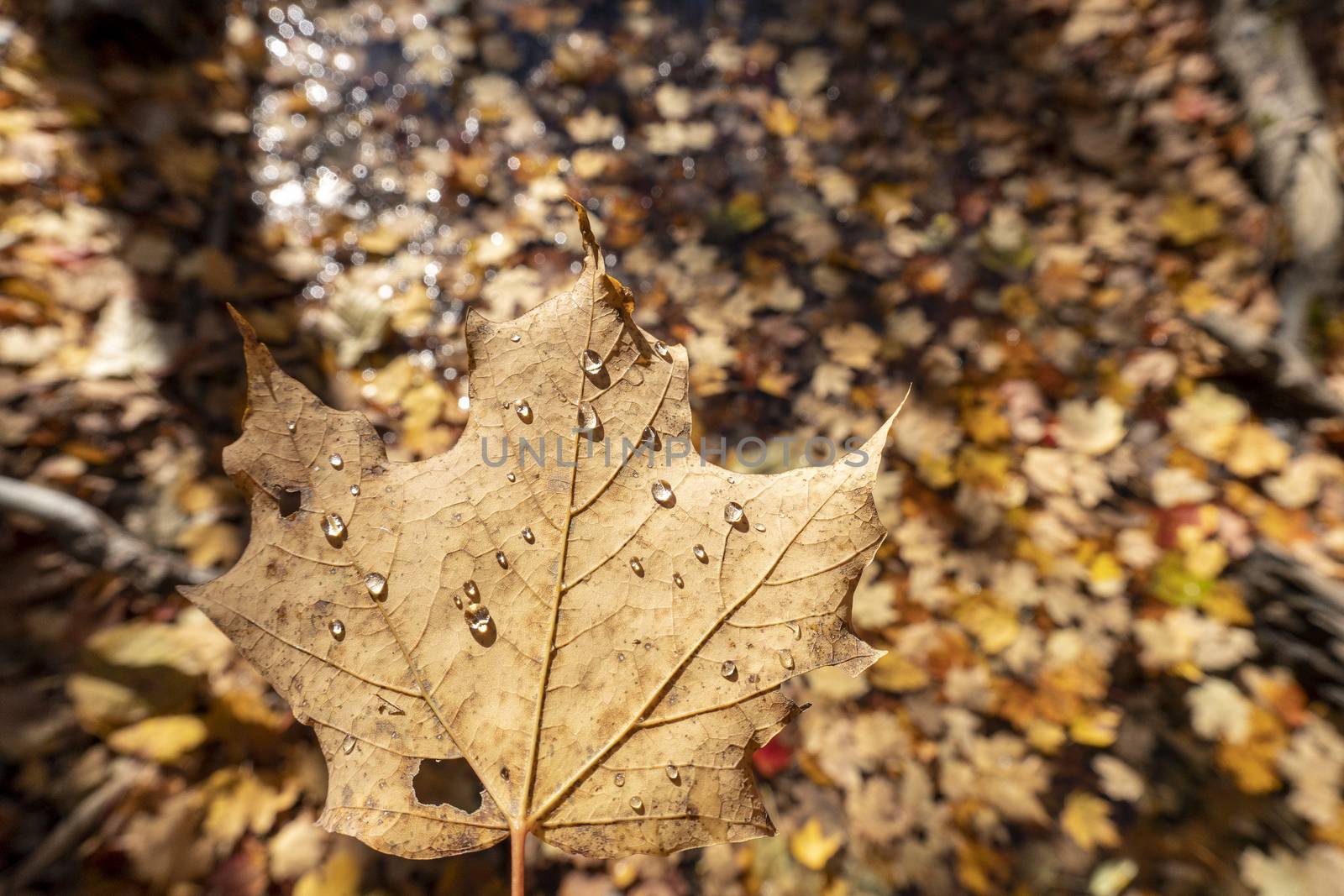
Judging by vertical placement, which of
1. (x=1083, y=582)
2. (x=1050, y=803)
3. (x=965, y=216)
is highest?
(x=965, y=216)

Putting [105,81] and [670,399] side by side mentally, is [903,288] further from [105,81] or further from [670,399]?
[105,81]

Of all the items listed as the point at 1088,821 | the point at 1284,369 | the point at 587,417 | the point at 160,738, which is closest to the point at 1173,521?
the point at 1284,369

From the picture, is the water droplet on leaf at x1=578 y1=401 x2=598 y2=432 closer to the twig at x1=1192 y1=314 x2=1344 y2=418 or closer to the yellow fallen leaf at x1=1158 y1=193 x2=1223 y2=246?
the twig at x1=1192 y1=314 x2=1344 y2=418

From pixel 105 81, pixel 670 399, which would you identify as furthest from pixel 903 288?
pixel 105 81

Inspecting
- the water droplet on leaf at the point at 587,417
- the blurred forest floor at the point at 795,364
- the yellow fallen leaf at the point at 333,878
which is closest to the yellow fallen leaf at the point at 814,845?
the blurred forest floor at the point at 795,364

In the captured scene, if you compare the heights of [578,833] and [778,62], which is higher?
[778,62]

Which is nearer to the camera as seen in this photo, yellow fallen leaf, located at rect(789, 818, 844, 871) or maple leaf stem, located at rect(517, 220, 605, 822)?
maple leaf stem, located at rect(517, 220, 605, 822)

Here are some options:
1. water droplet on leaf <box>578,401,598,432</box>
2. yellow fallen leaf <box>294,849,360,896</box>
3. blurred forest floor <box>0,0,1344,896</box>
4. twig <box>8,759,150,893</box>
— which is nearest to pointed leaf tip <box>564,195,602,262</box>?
water droplet on leaf <box>578,401,598,432</box>

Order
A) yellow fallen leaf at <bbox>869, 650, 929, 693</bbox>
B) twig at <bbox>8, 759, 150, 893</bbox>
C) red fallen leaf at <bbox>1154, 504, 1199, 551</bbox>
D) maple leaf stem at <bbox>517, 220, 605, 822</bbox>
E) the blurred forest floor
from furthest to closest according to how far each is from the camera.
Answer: red fallen leaf at <bbox>1154, 504, 1199, 551</bbox> < yellow fallen leaf at <bbox>869, 650, 929, 693</bbox> < the blurred forest floor < twig at <bbox>8, 759, 150, 893</bbox> < maple leaf stem at <bbox>517, 220, 605, 822</bbox>
